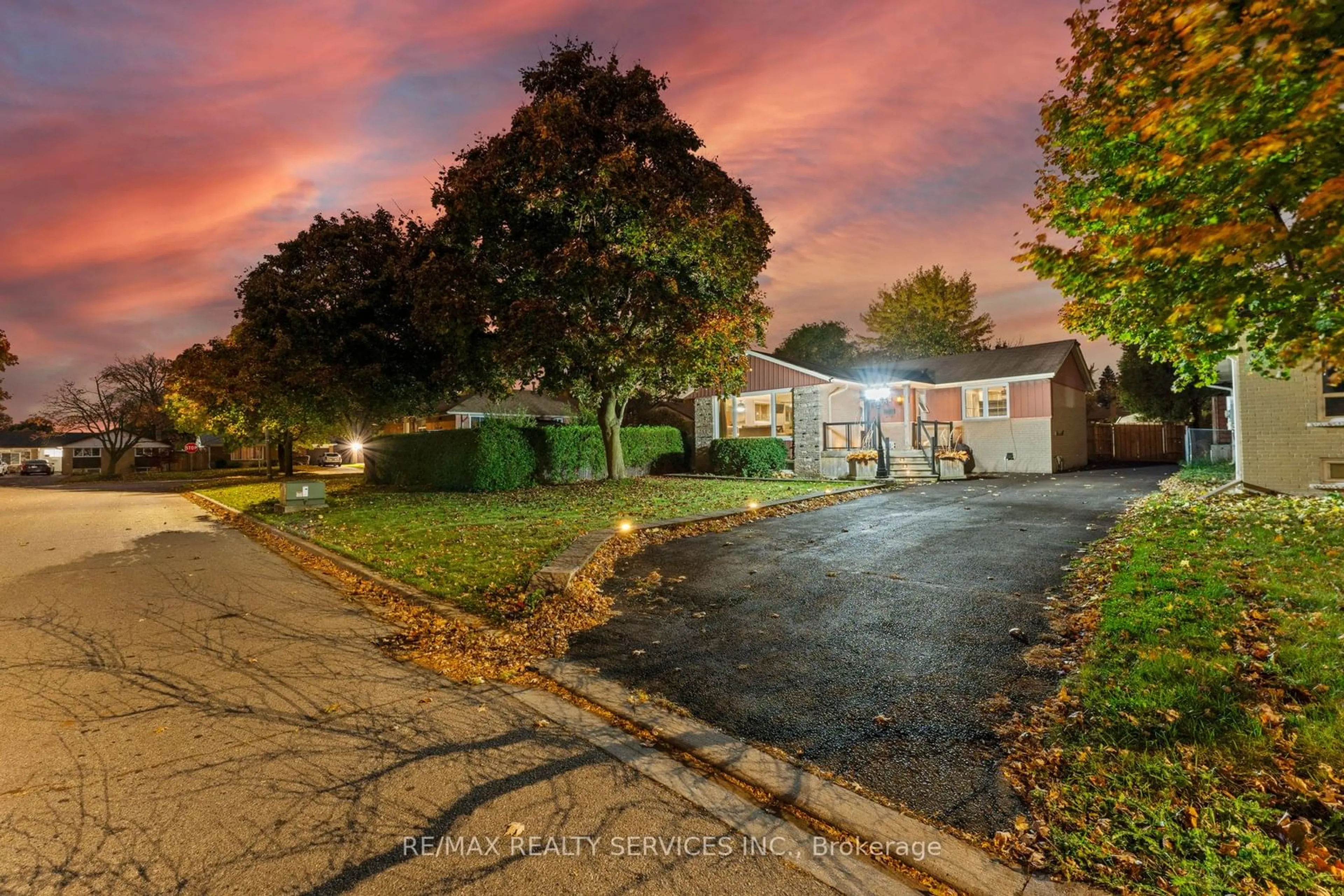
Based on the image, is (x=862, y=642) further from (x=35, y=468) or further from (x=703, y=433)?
(x=35, y=468)

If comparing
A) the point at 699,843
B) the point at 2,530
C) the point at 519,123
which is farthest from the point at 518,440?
the point at 699,843

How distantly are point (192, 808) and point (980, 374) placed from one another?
2633cm

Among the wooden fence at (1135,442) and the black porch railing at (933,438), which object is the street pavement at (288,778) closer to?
the black porch railing at (933,438)

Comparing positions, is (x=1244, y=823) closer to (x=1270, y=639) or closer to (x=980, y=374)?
(x=1270, y=639)

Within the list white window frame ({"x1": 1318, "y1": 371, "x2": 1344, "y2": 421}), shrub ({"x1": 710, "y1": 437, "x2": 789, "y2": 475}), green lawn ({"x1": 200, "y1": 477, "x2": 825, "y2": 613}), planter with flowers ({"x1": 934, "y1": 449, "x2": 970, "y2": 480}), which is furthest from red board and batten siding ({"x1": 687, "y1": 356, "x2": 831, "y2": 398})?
white window frame ({"x1": 1318, "y1": 371, "x2": 1344, "y2": 421})

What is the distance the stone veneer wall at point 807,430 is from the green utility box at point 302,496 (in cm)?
1526

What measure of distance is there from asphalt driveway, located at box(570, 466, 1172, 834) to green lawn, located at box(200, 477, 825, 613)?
1.58 metres

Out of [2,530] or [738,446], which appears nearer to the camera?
[2,530]

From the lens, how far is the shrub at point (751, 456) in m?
22.3

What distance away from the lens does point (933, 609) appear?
5598 mm

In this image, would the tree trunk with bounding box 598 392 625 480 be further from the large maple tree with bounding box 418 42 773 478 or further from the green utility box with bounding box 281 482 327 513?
the green utility box with bounding box 281 482 327 513

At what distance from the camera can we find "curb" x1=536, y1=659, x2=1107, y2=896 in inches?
93.2

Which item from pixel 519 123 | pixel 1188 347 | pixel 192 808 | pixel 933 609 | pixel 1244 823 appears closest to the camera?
pixel 1244 823

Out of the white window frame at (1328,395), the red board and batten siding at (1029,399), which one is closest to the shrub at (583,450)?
the red board and batten siding at (1029,399)
